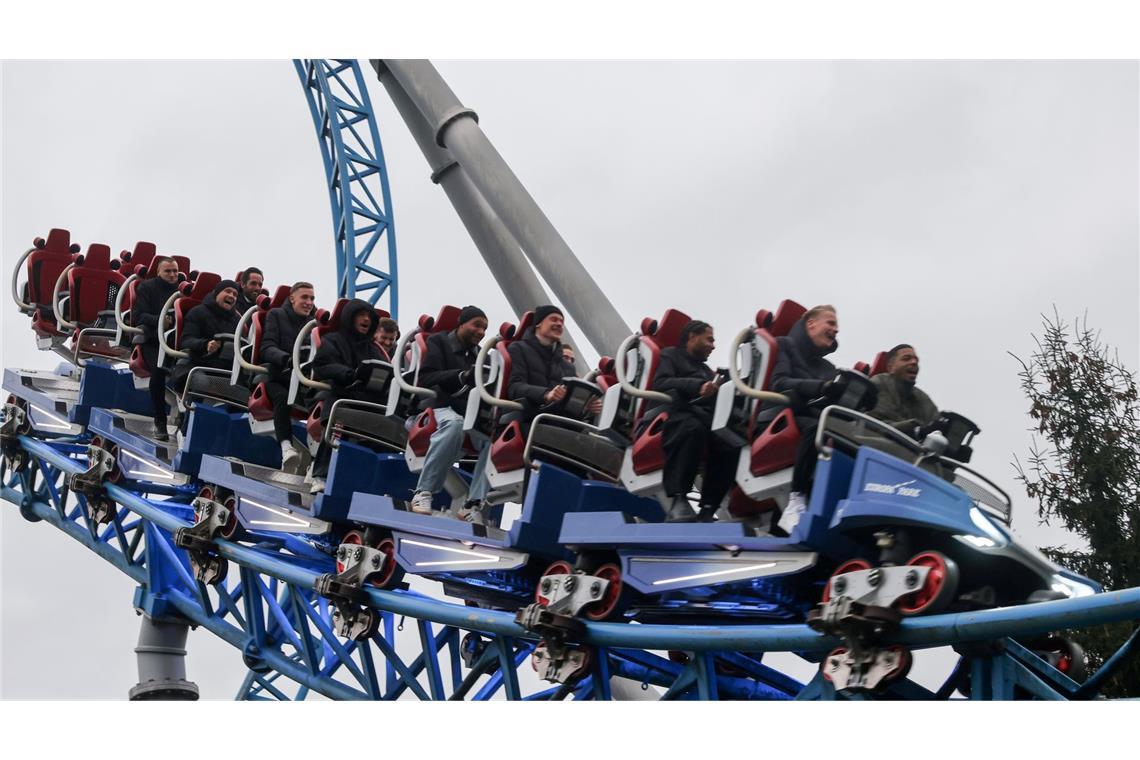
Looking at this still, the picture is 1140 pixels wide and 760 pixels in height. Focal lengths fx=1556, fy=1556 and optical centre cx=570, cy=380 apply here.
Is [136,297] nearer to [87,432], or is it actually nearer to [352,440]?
[87,432]

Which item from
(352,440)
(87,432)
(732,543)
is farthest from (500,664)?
(87,432)

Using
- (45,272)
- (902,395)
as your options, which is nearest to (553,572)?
(902,395)

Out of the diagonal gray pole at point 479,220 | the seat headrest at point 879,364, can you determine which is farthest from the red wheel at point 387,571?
the diagonal gray pole at point 479,220

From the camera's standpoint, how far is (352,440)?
7625mm

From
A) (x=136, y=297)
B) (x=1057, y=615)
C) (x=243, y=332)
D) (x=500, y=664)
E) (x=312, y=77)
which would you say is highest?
(x=312, y=77)

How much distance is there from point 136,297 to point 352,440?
2.47 meters

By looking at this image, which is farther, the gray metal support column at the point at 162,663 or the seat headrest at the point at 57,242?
the seat headrest at the point at 57,242

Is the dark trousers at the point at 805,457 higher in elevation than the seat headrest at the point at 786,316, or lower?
lower

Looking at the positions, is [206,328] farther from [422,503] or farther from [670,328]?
[670,328]

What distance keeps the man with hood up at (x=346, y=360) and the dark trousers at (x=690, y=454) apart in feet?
7.30

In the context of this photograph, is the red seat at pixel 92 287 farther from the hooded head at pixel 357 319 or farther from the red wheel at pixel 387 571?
the red wheel at pixel 387 571

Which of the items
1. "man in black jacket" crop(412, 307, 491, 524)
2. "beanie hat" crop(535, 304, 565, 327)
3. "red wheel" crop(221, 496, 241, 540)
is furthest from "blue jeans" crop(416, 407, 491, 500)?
"red wheel" crop(221, 496, 241, 540)

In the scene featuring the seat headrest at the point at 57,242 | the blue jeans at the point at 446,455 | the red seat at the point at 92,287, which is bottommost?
the blue jeans at the point at 446,455

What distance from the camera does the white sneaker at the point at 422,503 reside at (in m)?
7.00
